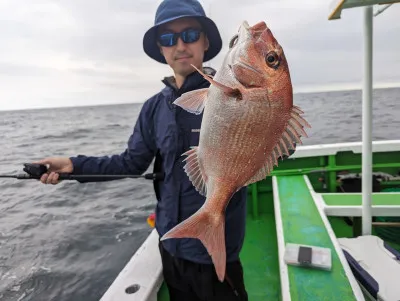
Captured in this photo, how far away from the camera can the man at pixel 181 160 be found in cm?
197

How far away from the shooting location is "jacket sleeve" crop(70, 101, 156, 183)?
2346 mm

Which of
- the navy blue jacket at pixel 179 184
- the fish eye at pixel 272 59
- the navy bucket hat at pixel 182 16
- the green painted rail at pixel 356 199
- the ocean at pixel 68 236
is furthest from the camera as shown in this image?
the ocean at pixel 68 236

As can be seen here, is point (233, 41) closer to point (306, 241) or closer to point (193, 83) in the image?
point (193, 83)

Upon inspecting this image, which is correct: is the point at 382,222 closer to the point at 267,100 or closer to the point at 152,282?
the point at 152,282

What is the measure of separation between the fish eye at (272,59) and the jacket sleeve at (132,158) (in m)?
1.25

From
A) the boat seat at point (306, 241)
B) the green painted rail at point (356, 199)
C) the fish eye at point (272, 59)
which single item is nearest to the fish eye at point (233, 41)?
the fish eye at point (272, 59)

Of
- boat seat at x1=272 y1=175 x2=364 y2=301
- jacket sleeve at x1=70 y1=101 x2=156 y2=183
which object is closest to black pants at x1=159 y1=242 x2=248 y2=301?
boat seat at x1=272 y1=175 x2=364 y2=301

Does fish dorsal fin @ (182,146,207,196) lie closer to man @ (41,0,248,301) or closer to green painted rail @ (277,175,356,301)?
man @ (41,0,248,301)

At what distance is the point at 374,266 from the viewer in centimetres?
274

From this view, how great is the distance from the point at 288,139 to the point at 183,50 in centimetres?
100

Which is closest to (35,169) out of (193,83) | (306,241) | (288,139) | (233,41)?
(193,83)

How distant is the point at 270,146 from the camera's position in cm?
130

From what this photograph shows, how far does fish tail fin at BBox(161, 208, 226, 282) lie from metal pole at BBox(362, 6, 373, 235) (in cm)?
216

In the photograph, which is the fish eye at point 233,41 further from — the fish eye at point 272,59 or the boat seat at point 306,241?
the boat seat at point 306,241
